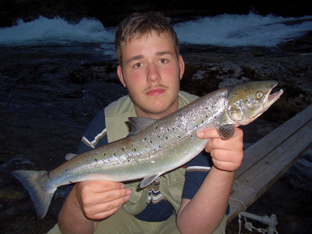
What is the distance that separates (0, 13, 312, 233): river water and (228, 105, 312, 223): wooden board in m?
0.69

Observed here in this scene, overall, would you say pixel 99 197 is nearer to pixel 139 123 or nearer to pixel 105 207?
pixel 105 207

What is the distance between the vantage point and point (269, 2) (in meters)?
29.9

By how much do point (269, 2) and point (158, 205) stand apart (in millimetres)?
33954

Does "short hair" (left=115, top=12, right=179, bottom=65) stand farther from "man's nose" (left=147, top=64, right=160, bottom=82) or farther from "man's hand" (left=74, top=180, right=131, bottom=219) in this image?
"man's hand" (left=74, top=180, right=131, bottom=219)

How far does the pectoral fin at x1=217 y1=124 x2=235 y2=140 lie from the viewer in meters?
2.10

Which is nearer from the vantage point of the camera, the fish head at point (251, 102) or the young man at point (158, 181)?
the fish head at point (251, 102)

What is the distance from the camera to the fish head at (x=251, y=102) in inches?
86.1

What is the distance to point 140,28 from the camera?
9.20ft

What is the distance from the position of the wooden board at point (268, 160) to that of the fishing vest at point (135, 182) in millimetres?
877

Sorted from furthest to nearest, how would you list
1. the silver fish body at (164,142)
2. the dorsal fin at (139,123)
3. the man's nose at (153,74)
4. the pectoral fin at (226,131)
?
1. the man's nose at (153,74)
2. the dorsal fin at (139,123)
3. the silver fish body at (164,142)
4. the pectoral fin at (226,131)

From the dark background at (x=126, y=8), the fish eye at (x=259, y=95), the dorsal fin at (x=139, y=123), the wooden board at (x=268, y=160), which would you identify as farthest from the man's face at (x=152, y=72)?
the dark background at (x=126, y=8)

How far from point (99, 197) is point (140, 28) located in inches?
75.1

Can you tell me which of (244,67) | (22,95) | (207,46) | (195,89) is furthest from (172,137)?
(207,46)

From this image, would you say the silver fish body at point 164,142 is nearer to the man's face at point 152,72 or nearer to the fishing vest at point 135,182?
the man's face at point 152,72
